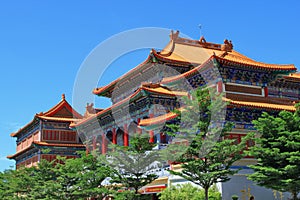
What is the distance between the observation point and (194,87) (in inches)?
1059

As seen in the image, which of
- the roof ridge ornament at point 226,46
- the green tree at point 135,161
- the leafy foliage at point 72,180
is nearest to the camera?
the green tree at point 135,161

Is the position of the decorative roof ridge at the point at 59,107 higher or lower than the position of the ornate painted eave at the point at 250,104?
higher

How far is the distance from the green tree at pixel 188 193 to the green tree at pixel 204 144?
1.66 meters

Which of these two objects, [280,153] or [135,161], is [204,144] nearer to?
[280,153]

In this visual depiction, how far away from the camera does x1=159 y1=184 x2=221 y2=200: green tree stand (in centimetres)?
1956

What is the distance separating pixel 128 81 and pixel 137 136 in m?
15.2

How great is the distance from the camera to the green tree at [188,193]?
64.2ft

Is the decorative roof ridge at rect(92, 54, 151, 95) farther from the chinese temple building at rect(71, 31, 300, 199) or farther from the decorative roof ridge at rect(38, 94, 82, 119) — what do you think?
the decorative roof ridge at rect(38, 94, 82, 119)

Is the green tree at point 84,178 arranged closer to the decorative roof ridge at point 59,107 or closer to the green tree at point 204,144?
the green tree at point 204,144

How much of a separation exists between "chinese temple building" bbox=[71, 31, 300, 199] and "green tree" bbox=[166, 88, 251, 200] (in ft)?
10.6

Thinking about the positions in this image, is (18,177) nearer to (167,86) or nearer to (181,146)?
(167,86)

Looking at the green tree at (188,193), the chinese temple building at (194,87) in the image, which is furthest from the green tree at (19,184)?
the green tree at (188,193)

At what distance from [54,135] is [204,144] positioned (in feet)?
112

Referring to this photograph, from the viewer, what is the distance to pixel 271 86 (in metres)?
27.6
